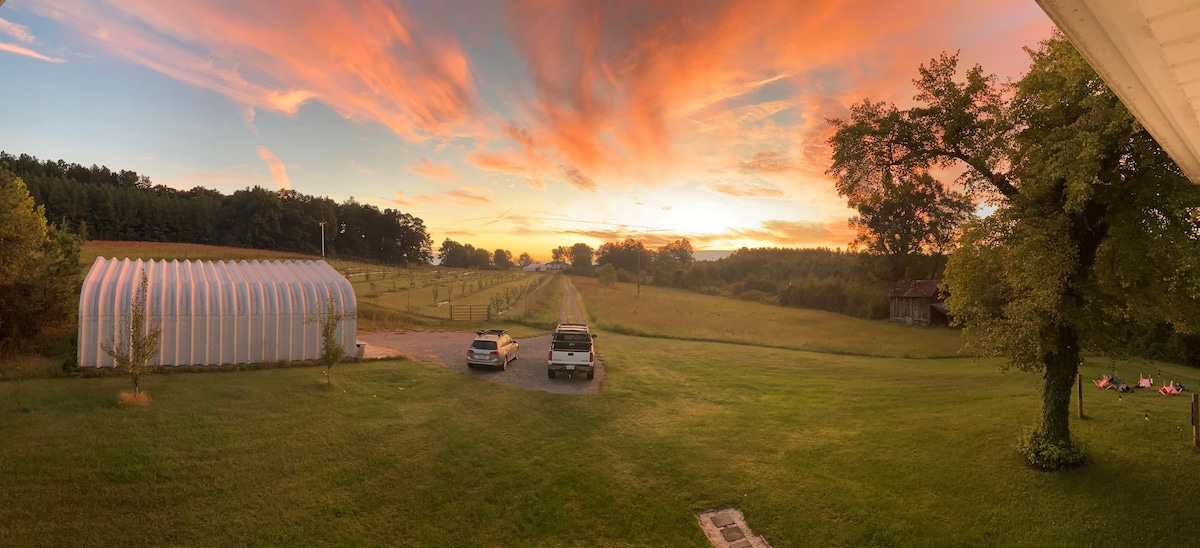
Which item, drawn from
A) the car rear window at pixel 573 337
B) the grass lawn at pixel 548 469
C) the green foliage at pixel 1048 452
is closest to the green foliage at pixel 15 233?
the grass lawn at pixel 548 469

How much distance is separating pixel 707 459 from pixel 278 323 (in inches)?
692

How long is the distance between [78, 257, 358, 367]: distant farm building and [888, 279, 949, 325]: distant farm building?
154 ft

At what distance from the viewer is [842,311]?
202 feet

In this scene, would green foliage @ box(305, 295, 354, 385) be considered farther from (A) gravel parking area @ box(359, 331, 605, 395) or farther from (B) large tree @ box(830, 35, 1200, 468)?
(B) large tree @ box(830, 35, 1200, 468)

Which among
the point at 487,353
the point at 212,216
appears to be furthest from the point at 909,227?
the point at 212,216

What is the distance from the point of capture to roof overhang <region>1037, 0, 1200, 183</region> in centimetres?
221

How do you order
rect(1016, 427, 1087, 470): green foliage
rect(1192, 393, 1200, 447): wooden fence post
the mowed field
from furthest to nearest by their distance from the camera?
rect(1192, 393, 1200, 447): wooden fence post < rect(1016, 427, 1087, 470): green foliage < the mowed field

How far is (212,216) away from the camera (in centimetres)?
7944

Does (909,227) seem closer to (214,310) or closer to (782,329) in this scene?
(782,329)

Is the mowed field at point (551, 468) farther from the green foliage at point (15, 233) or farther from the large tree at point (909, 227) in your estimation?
the large tree at point (909, 227)

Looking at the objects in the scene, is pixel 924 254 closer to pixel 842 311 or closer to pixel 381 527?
pixel 842 311

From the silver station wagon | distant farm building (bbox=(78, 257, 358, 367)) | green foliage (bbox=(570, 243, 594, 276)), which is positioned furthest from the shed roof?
green foliage (bbox=(570, 243, 594, 276))

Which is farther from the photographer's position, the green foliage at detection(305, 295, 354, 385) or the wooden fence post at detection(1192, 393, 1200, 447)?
the green foliage at detection(305, 295, 354, 385)

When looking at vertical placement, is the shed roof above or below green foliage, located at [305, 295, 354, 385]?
above
